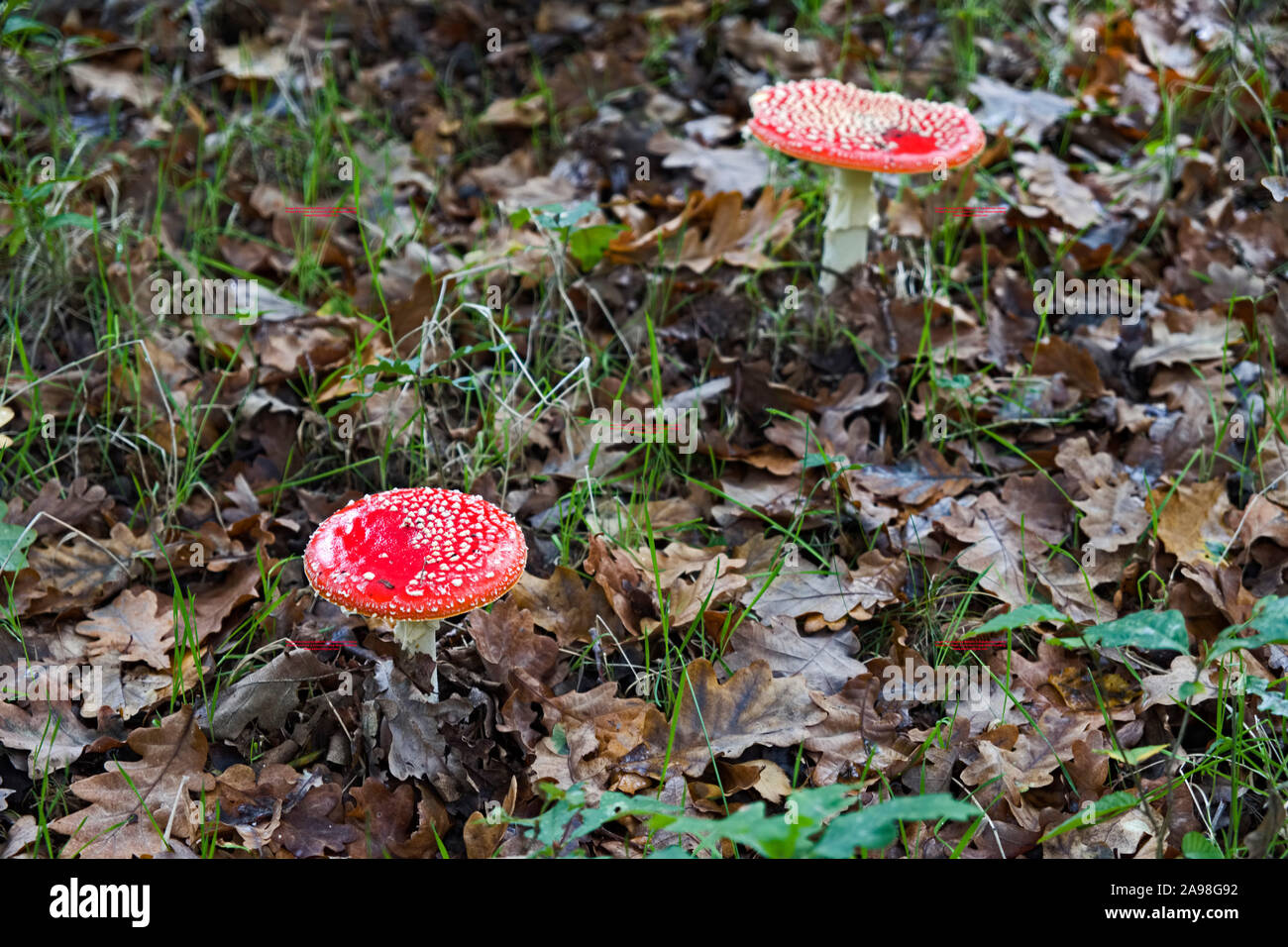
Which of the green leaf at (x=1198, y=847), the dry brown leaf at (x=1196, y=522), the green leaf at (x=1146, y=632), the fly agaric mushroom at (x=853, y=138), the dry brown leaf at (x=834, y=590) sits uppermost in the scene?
the fly agaric mushroom at (x=853, y=138)

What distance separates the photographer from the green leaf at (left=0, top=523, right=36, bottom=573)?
344 centimetres

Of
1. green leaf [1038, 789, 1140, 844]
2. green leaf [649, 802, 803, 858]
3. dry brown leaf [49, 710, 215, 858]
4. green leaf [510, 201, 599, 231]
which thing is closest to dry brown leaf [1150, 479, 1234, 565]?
green leaf [1038, 789, 1140, 844]

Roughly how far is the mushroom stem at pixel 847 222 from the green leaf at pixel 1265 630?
101 inches

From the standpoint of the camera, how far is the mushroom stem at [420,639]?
318 cm

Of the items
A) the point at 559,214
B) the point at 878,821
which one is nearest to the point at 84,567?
the point at 559,214

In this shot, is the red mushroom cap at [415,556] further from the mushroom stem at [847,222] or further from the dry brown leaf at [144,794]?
the mushroom stem at [847,222]

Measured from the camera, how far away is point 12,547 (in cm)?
346

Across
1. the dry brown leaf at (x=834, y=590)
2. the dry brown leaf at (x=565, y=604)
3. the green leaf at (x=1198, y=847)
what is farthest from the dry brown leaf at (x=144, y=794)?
the green leaf at (x=1198, y=847)

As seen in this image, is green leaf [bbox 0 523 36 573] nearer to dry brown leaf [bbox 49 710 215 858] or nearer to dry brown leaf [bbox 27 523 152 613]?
dry brown leaf [bbox 27 523 152 613]

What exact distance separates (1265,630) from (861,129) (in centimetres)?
268

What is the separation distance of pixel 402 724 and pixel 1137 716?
2063mm

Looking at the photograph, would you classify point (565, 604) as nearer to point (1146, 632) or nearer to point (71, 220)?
point (1146, 632)
